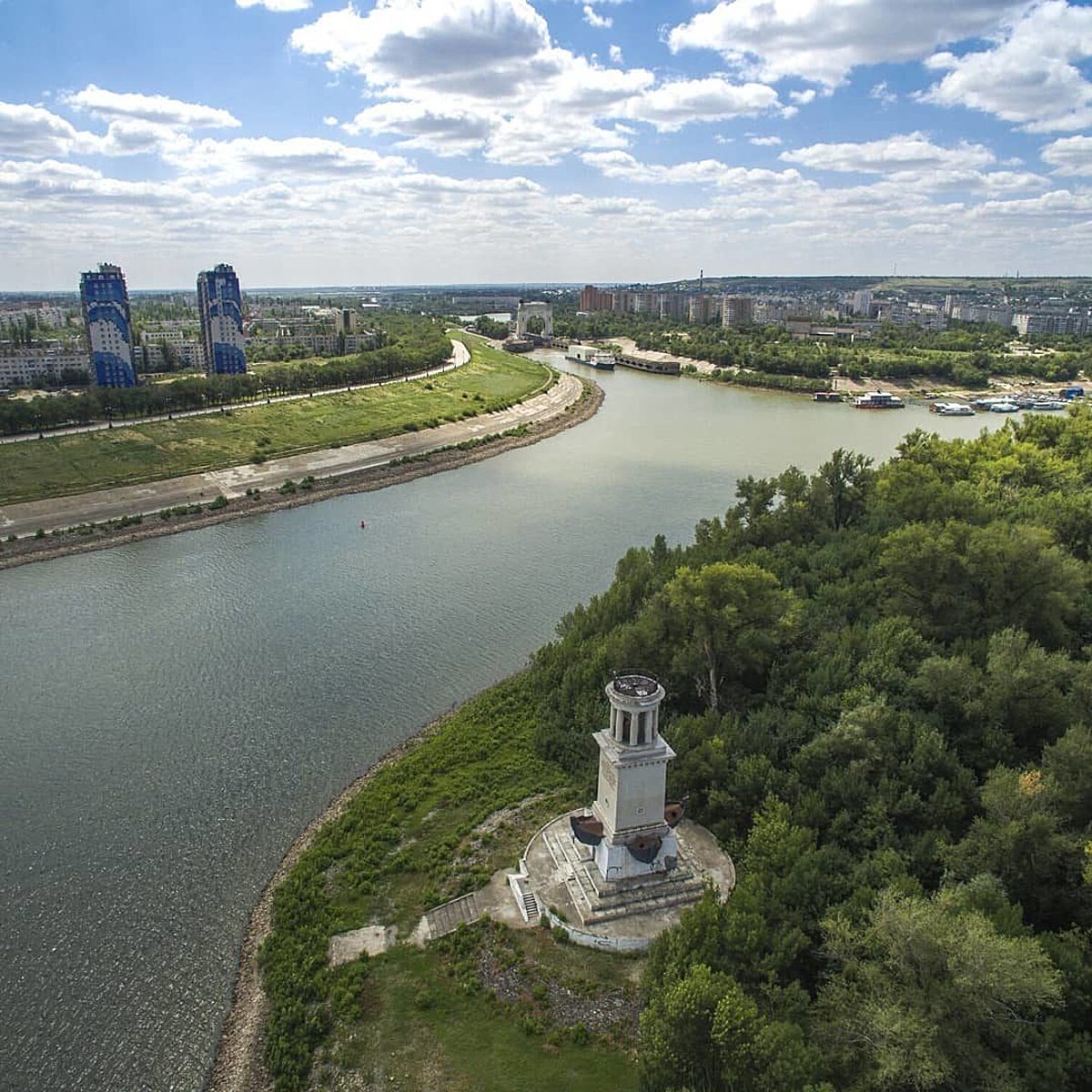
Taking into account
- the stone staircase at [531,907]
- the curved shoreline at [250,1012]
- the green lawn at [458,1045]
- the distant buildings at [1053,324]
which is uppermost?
the distant buildings at [1053,324]

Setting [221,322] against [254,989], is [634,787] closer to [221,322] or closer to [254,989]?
[254,989]

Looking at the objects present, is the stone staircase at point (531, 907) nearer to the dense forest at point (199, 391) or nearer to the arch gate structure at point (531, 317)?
the dense forest at point (199, 391)

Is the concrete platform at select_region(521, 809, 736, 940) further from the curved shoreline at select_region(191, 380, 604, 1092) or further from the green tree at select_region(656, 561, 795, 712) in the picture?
A: the curved shoreline at select_region(191, 380, 604, 1092)

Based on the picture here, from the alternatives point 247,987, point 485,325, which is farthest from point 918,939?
point 485,325

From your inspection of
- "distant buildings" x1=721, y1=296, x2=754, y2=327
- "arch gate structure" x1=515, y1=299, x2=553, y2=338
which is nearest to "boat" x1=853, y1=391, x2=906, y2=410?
"arch gate structure" x1=515, y1=299, x2=553, y2=338

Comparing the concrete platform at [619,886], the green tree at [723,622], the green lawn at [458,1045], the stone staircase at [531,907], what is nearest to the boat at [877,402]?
the green tree at [723,622]

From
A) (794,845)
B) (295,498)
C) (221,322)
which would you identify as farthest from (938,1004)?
(221,322)
